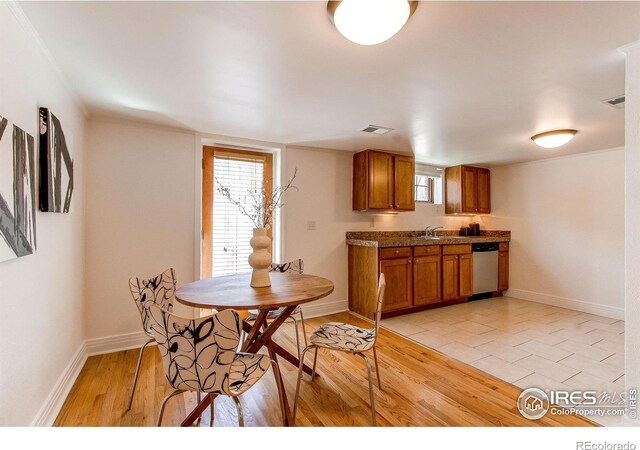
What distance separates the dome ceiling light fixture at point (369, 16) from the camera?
49.2 inches

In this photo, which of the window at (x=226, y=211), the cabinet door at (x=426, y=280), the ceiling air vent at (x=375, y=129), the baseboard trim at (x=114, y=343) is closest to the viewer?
the baseboard trim at (x=114, y=343)

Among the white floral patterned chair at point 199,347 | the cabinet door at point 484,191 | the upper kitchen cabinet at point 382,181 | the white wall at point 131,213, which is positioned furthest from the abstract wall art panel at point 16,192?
the cabinet door at point 484,191

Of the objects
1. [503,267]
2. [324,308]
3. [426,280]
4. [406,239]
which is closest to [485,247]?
[503,267]

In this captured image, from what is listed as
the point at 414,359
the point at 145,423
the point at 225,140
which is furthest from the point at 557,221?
the point at 145,423

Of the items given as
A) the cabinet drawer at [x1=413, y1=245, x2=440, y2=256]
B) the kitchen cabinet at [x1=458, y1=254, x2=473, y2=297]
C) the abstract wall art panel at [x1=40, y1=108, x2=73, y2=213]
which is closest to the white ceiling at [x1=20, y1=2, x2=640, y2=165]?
the abstract wall art panel at [x1=40, y1=108, x2=73, y2=213]

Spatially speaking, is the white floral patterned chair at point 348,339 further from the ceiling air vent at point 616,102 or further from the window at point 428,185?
the window at point 428,185

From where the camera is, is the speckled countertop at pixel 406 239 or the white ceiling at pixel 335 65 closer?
the white ceiling at pixel 335 65

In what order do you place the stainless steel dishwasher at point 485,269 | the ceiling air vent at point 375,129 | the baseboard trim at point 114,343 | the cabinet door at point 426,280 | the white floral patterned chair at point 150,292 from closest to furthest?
1. the white floral patterned chair at point 150,292
2. the baseboard trim at point 114,343
3. the ceiling air vent at point 375,129
4. the cabinet door at point 426,280
5. the stainless steel dishwasher at point 485,269

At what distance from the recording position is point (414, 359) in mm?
2561

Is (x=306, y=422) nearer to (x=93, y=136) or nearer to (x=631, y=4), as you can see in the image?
(x=631, y=4)

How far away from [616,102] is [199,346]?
3.43m

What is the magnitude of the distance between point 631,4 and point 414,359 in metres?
2.57

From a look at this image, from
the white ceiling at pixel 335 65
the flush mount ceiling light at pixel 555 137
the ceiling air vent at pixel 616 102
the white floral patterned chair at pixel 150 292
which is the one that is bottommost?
the white floral patterned chair at pixel 150 292

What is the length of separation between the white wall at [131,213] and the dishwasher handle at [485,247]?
400 centimetres
